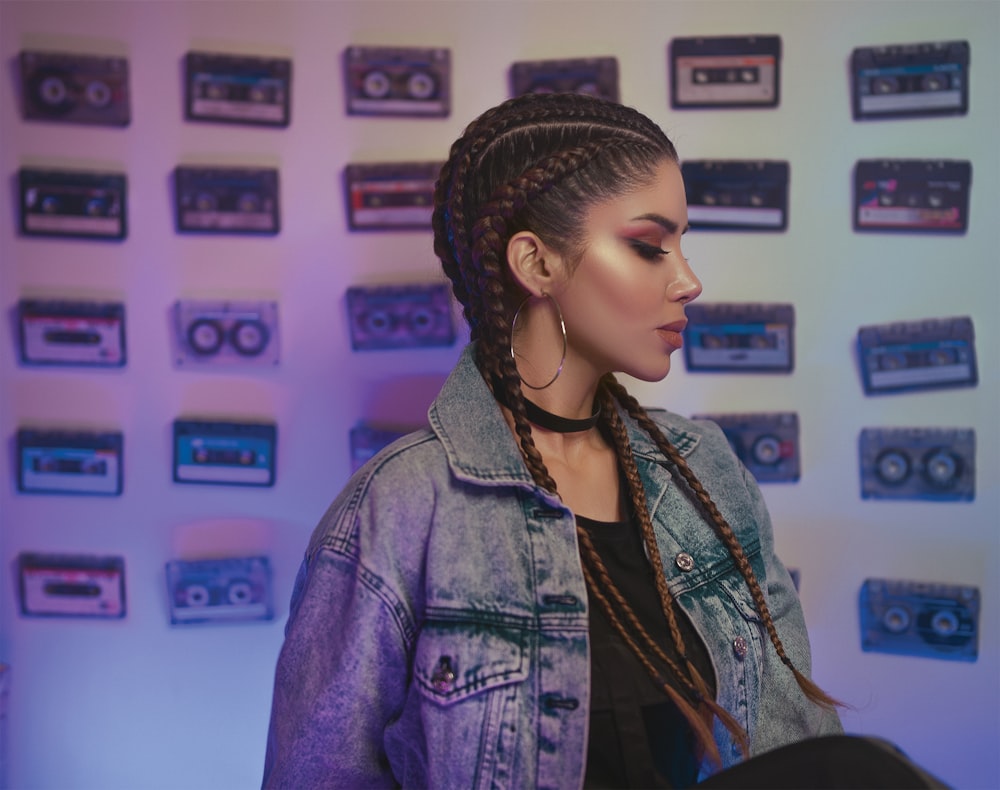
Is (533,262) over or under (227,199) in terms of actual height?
under

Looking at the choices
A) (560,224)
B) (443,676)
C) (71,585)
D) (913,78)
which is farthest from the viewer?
(71,585)

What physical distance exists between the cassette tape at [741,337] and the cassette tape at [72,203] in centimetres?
128

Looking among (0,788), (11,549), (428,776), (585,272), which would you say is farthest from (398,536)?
(0,788)

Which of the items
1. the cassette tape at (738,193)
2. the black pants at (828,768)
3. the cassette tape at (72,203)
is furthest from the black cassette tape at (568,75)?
the black pants at (828,768)

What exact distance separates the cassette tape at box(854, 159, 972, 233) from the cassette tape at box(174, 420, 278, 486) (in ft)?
4.58

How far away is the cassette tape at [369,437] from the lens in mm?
1921

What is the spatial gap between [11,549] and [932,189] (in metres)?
2.19

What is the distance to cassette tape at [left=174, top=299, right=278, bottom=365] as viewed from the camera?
191cm

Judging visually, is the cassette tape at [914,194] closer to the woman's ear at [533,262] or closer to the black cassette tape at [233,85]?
the woman's ear at [533,262]

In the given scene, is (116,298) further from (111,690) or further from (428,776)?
(428,776)

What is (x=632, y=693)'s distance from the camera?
125 centimetres

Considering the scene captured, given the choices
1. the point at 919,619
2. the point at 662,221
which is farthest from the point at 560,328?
the point at 919,619

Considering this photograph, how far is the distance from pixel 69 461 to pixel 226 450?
0.36 m

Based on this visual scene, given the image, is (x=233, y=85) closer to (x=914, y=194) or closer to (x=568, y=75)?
(x=568, y=75)
